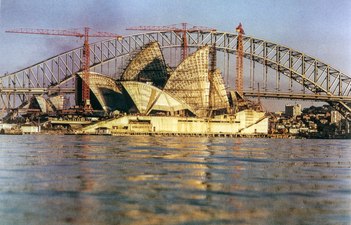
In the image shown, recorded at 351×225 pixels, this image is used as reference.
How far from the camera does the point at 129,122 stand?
548 ft

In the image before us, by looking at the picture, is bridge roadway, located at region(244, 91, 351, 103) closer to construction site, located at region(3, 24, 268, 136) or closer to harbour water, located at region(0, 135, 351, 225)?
construction site, located at region(3, 24, 268, 136)

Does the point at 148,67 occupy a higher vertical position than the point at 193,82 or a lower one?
higher

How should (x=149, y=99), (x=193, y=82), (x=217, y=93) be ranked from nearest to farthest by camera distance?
(x=149, y=99) < (x=193, y=82) < (x=217, y=93)

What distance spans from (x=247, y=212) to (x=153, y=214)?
3.60 metres

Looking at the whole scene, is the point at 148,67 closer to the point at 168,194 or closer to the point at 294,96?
the point at 294,96

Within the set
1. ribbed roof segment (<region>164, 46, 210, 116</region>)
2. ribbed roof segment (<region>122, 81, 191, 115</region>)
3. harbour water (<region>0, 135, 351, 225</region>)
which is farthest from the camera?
ribbed roof segment (<region>164, 46, 210, 116</region>)

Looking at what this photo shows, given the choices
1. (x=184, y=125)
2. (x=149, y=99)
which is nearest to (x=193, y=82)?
(x=184, y=125)

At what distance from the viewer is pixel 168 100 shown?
17538 centimetres

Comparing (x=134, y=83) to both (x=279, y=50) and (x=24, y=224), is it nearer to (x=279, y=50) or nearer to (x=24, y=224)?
(x=279, y=50)

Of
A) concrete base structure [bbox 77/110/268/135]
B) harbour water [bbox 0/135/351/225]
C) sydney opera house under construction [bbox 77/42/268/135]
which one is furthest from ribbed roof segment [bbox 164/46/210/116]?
harbour water [bbox 0/135/351/225]

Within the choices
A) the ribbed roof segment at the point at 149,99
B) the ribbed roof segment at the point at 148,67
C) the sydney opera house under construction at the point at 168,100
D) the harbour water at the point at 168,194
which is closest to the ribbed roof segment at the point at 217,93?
the sydney opera house under construction at the point at 168,100

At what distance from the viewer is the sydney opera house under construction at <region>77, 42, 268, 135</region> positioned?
558ft

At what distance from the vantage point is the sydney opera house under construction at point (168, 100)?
558ft

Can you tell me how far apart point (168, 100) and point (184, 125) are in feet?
27.7
